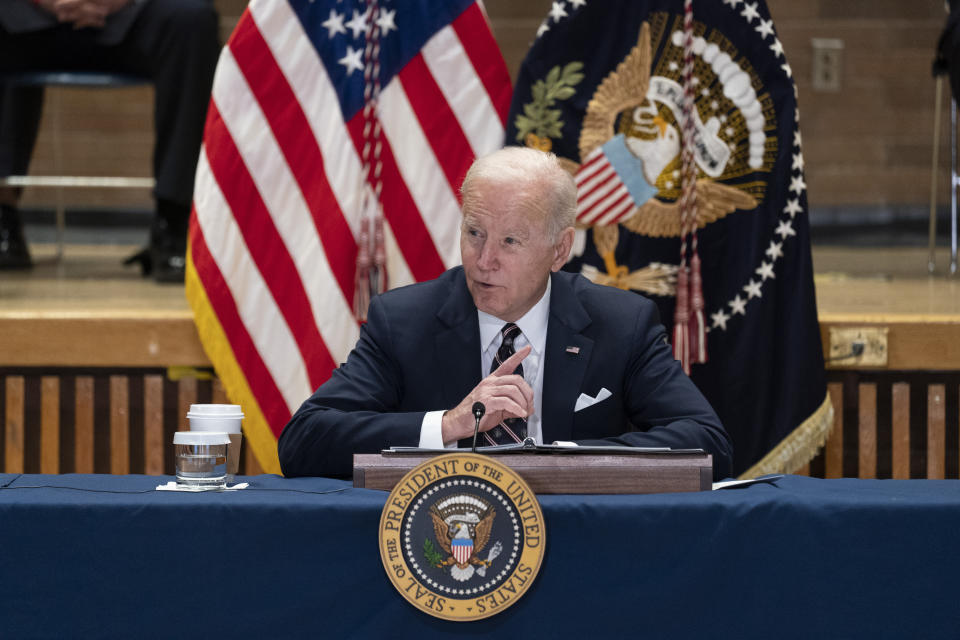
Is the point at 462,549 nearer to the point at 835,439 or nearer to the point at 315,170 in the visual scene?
the point at 315,170

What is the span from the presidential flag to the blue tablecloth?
4.36ft

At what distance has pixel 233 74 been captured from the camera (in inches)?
107

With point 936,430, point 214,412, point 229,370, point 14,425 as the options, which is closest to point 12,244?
point 14,425

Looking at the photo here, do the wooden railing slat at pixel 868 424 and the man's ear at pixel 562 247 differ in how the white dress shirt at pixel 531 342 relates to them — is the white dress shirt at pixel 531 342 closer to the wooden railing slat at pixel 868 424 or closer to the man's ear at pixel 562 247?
the man's ear at pixel 562 247

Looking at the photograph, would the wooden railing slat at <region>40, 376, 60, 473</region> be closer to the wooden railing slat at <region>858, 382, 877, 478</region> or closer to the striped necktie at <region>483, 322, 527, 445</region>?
the striped necktie at <region>483, 322, 527, 445</region>

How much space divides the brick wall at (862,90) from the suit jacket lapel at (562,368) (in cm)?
348

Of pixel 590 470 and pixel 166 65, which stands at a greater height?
pixel 166 65

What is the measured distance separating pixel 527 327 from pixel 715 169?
32.3 inches

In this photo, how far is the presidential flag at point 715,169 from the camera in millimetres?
2666

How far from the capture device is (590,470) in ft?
4.67

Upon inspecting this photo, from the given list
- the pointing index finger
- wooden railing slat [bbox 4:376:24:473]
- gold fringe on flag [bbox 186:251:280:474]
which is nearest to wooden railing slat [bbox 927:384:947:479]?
the pointing index finger

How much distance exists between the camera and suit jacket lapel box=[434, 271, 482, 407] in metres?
2.04

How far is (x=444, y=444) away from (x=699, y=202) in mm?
1130

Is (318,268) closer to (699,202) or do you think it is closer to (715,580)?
(699,202)
